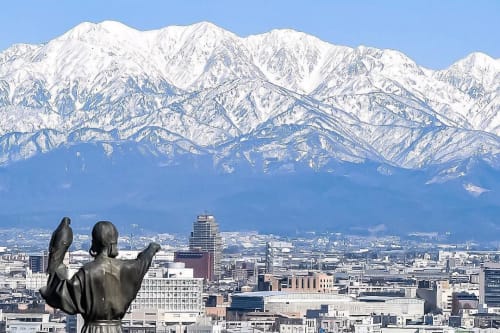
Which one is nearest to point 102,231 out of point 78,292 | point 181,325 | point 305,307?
point 78,292

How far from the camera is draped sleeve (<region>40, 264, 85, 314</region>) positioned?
22.1 feet

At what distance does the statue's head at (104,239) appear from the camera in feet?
22.3

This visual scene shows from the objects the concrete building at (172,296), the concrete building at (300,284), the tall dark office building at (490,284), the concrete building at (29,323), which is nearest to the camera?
the concrete building at (29,323)

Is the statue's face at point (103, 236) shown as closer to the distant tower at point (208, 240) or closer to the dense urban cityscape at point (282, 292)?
the dense urban cityscape at point (282, 292)

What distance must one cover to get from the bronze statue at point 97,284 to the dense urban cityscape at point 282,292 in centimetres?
5242

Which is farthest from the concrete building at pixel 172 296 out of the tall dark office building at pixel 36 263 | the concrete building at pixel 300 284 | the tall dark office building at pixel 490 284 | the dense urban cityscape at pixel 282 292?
the tall dark office building at pixel 36 263

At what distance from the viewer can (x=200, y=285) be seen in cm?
9838

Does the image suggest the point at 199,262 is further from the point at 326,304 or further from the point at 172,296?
the point at 172,296

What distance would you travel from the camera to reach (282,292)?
363ft

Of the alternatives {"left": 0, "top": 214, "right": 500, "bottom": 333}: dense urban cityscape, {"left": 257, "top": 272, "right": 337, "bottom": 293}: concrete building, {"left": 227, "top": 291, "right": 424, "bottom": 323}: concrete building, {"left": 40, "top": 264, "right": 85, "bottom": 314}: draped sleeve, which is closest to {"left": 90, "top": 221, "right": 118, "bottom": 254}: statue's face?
{"left": 40, "top": 264, "right": 85, "bottom": 314}: draped sleeve

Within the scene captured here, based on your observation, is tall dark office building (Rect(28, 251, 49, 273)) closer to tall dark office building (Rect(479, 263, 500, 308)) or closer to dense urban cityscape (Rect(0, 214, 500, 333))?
dense urban cityscape (Rect(0, 214, 500, 333))

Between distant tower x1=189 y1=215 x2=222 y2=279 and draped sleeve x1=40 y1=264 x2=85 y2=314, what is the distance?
13145 cm

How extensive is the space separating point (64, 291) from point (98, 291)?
0.34 feet

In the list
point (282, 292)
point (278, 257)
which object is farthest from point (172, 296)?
point (278, 257)
